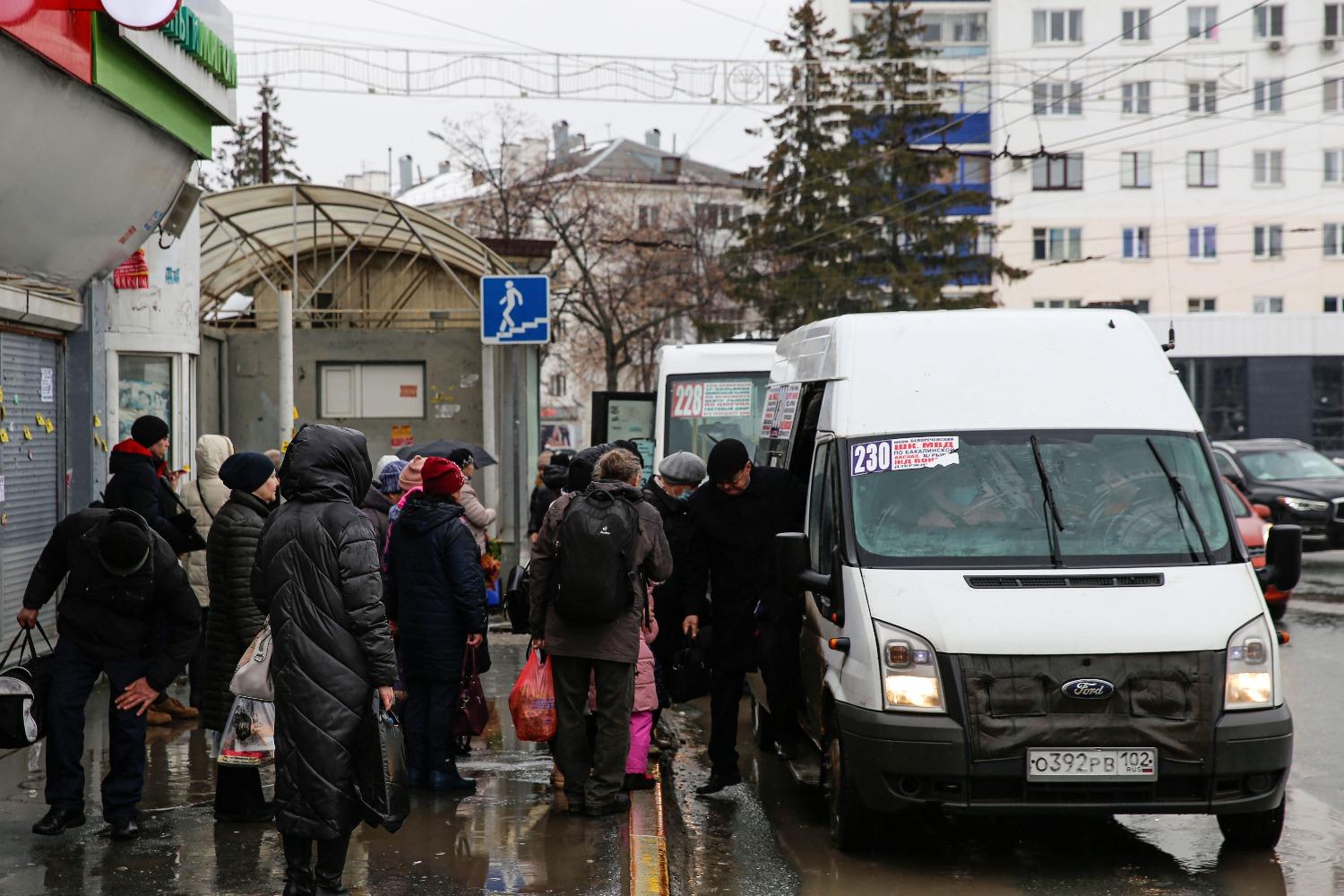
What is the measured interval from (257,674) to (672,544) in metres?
2.89

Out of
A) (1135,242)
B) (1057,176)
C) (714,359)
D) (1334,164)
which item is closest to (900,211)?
(1057,176)

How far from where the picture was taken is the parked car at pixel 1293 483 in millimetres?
20375

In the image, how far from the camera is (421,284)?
71.3ft

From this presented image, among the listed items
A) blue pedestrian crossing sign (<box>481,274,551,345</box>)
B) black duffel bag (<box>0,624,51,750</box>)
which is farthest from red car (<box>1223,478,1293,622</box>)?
black duffel bag (<box>0,624,51,750</box>)

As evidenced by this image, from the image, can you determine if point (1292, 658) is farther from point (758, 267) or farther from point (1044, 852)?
point (758, 267)

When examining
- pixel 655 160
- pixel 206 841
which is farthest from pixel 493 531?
pixel 655 160

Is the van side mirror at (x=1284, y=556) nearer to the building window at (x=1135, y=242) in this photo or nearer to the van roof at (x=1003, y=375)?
the van roof at (x=1003, y=375)

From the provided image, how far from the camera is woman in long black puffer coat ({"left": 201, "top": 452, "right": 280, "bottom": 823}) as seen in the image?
6.62m

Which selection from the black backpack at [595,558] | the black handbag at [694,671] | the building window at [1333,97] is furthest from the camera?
the building window at [1333,97]

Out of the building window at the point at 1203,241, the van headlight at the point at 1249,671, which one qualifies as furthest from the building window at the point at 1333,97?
the van headlight at the point at 1249,671

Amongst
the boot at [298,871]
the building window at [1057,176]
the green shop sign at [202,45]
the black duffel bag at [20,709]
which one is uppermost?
the building window at [1057,176]

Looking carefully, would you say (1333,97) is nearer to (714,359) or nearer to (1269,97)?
(1269,97)

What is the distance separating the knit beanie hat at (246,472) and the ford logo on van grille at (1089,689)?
3620 mm

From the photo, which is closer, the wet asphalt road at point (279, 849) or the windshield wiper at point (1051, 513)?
the wet asphalt road at point (279, 849)
